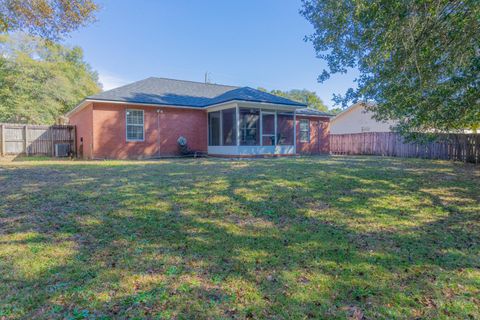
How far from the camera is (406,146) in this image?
1670 centimetres

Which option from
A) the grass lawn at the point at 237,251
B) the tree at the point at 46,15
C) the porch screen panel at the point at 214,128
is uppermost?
the tree at the point at 46,15

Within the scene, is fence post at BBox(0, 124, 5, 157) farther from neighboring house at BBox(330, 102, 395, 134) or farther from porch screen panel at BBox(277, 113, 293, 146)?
neighboring house at BBox(330, 102, 395, 134)

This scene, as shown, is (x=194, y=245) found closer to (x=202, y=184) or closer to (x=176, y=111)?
(x=202, y=184)

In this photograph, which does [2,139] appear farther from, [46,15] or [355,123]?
[355,123]

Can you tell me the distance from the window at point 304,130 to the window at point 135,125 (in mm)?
9891

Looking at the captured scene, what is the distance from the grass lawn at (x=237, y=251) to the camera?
8.26 ft

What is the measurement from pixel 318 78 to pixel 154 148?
359 inches

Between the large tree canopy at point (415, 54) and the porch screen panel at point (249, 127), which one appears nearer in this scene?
the large tree canopy at point (415, 54)

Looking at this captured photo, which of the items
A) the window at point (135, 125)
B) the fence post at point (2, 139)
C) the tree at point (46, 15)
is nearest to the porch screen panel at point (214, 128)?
the window at point (135, 125)

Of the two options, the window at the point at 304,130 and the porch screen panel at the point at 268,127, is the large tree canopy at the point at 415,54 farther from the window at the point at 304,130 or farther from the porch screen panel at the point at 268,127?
the window at the point at 304,130

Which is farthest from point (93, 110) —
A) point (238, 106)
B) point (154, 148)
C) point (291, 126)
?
point (291, 126)

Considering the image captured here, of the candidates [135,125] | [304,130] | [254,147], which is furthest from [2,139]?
[304,130]

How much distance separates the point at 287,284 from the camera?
9.30 feet

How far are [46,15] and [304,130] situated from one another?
14.5 meters
